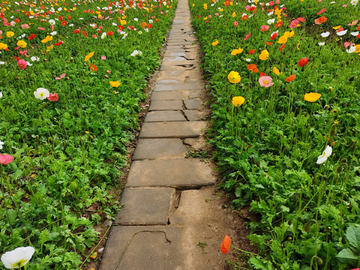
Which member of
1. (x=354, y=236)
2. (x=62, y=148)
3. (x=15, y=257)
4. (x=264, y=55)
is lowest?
(x=62, y=148)

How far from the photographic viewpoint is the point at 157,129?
299 centimetres

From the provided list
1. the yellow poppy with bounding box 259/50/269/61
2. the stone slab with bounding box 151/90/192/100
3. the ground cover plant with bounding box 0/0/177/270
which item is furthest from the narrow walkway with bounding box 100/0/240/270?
the yellow poppy with bounding box 259/50/269/61

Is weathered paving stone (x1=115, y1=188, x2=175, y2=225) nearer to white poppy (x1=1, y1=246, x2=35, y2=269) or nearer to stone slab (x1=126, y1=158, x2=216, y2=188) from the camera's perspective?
stone slab (x1=126, y1=158, x2=216, y2=188)

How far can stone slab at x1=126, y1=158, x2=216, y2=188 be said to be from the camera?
2.21 m

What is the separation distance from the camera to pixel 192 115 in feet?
10.6

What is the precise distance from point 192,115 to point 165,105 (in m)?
0.46

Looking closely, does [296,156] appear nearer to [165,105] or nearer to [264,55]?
[264,55]

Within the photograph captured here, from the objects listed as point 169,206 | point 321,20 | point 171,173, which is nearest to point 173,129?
point 171,173

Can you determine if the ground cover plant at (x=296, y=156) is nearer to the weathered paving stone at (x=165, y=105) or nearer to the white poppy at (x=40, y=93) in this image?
the weathered paving stone at (x=165, y=105)

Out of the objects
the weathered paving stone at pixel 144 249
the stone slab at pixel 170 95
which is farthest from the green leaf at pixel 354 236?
the stone slab at pixel 170 95

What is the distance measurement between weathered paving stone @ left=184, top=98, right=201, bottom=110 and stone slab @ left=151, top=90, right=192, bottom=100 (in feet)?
0.47

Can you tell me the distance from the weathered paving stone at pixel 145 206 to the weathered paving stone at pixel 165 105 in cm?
147

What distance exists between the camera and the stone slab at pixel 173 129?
2861mm

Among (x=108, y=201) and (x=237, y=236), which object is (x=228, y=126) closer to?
(x=237, y=236)
